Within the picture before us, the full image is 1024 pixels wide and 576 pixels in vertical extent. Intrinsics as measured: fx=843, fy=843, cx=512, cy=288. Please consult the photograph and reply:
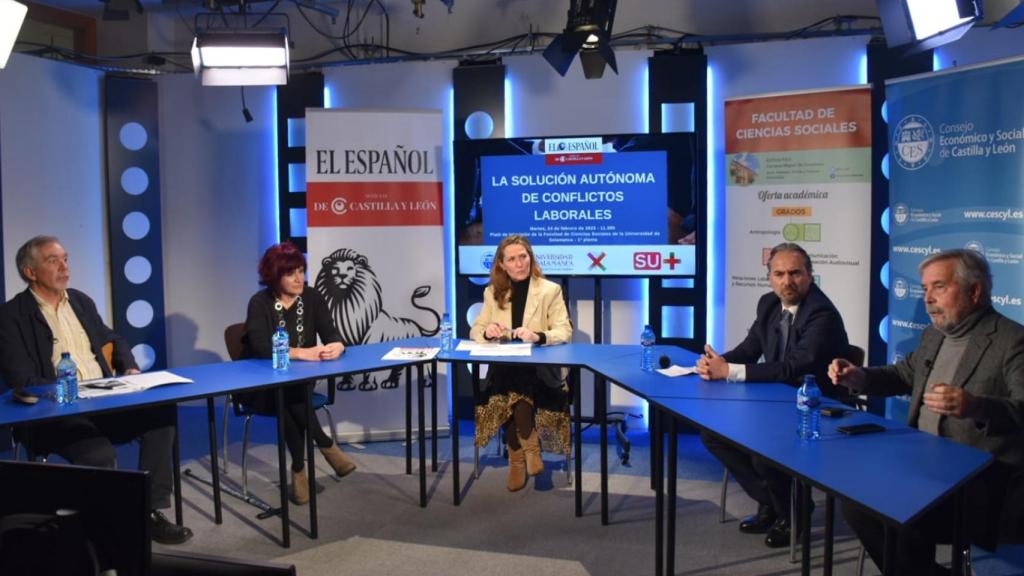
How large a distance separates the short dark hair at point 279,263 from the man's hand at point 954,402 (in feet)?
9.54

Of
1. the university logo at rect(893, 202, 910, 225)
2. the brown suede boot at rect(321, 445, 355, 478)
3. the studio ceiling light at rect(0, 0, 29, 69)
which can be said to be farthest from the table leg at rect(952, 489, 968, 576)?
the studio ceiling light at rect(0, 0, 29, 69)

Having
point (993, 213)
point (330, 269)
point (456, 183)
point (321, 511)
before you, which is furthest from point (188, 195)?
point (993, 213)

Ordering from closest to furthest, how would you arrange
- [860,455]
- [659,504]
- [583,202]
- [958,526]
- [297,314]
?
1. [958,526]
2. [860,455]
3. [659,504]
4. [297,314]
5. [583,202]

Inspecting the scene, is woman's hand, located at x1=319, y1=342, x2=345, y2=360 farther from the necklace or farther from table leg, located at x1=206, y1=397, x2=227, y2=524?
table leg, located at x1=206, y1=397, x2=227, y2=524

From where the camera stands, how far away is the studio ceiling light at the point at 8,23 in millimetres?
3631

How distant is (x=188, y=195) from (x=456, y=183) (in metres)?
2.14

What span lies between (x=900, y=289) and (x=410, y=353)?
8.91 feet

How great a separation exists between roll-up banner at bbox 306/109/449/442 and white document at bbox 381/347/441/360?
3.42ft

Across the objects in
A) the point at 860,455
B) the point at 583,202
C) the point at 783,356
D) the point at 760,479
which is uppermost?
the point at 583,202

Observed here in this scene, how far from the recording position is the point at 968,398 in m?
2.46

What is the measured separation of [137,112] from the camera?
596cm

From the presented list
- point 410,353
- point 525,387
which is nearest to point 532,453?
point 525,387

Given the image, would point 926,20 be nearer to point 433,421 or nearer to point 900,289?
point 900,289

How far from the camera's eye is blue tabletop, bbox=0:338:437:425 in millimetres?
3018
